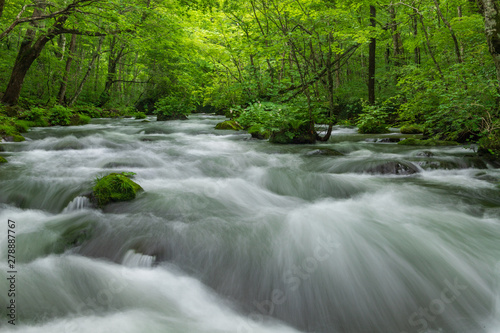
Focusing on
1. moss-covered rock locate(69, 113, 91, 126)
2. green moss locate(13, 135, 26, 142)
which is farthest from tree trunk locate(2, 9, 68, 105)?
green moss locate(13, 135, 26, 142)

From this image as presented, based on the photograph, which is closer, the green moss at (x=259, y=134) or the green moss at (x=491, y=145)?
the green moss at (x=491, y=145)

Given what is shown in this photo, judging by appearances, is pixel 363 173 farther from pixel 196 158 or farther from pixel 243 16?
pixel 243 16

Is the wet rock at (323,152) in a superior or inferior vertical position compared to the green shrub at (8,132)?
inferior

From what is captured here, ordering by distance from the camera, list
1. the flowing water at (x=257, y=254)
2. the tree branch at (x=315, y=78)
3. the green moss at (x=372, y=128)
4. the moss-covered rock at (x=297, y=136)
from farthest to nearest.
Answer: the green moss at (x=372, y=128) < the moss-covered rock at (x=297, y=136) < the tree branch at (x=315, y=78) < the flowing water at (x=257, y=254)

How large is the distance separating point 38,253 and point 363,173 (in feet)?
17.1

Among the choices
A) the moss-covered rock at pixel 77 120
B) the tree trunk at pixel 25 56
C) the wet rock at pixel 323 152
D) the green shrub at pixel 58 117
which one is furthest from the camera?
the moss-covered rock at pixel 77 120

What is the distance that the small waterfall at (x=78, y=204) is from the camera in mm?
3750

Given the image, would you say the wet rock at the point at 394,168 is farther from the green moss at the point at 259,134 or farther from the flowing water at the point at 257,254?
the green moss at the point at 259,134

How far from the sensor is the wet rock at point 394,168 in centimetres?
557

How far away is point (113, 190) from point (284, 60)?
26.3 feet

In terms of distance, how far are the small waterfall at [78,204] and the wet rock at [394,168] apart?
15.9ft

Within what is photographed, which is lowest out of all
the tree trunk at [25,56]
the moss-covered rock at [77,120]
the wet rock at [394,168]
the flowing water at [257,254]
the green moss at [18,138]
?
the flowing water at [257,254]

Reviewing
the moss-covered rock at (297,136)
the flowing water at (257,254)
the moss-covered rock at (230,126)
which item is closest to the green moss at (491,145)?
the flowing water at (257,254)

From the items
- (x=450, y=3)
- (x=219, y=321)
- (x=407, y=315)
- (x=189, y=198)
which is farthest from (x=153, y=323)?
(x=450, y=3)
